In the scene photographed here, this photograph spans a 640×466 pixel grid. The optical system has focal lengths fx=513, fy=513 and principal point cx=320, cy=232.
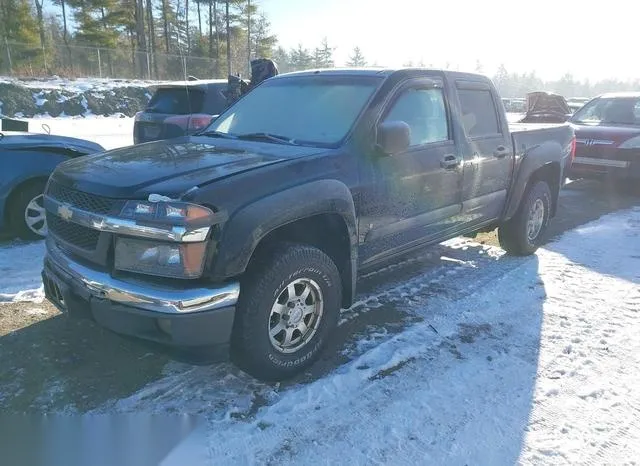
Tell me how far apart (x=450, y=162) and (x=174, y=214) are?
246 cm

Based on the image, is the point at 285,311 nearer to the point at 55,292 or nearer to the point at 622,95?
the point at 55,292

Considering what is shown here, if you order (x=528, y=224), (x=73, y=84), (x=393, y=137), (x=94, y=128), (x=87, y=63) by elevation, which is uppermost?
(x=87, y=63)

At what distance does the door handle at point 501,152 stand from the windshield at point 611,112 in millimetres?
6154

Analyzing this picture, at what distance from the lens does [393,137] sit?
342 cm

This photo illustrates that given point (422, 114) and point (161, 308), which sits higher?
point (422, 114)

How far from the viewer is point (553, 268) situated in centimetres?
533

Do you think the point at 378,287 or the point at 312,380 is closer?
the point at 312,380


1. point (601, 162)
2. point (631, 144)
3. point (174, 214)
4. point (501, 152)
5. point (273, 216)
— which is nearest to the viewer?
point (174, 214)

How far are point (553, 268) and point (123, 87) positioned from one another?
22.9m

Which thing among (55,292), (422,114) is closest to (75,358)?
(55,292)

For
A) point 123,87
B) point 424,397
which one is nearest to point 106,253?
point 424,397

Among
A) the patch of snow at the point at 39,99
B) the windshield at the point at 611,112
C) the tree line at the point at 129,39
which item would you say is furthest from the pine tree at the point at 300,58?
the windshield at the point at 611,112

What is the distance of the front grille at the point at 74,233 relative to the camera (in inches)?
112

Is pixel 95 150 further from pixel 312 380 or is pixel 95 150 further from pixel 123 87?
pixel 123 87
